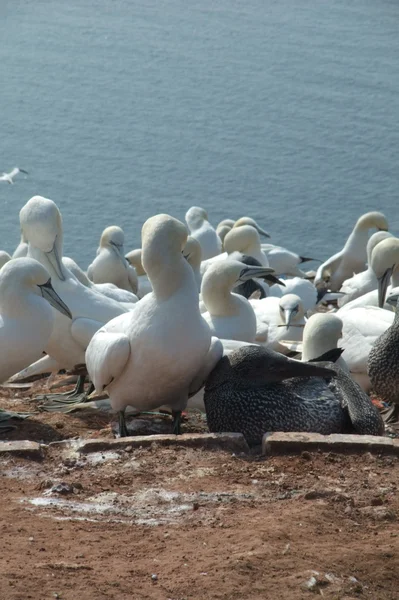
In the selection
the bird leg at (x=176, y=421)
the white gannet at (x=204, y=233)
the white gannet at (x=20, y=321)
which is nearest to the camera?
the bird leg at (x=176, y=421)

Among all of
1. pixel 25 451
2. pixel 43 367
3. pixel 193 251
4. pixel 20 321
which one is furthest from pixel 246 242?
pixel 25 451

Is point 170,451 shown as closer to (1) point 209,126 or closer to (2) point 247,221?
(2) point 247,221

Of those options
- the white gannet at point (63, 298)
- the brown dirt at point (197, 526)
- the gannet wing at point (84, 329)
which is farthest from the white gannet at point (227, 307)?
the brown dirt at point (197, 526)

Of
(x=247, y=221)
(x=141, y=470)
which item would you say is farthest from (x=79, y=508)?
(x=247, y=221)

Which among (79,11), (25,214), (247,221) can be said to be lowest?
(247,221)

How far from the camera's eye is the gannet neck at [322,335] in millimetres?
7441

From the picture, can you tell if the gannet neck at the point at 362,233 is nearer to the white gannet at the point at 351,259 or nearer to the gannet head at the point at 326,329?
the white gannet at the point at 351,259

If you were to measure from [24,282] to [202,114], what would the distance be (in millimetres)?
12633

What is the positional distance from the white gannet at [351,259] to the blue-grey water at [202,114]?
1.40m

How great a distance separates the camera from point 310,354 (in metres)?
7.52

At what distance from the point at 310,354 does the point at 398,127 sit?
1150 cm

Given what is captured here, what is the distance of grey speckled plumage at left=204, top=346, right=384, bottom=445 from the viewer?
19.8ft

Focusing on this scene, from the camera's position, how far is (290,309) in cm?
898

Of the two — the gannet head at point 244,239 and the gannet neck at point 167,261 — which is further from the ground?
the gannet neck at point 167,261
